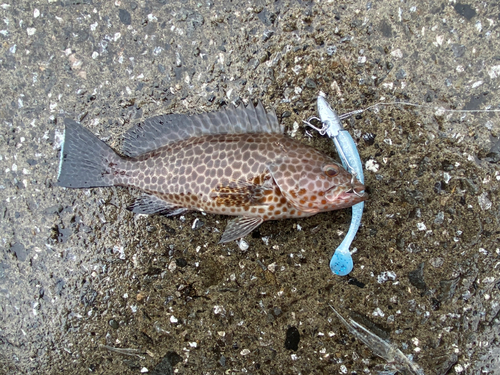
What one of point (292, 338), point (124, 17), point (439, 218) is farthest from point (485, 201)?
point (124, 17)

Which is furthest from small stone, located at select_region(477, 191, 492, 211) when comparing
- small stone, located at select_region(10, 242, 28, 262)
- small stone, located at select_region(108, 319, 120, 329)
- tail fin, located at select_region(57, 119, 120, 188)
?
small stone, located at select_region(10, 242, 28, 262)

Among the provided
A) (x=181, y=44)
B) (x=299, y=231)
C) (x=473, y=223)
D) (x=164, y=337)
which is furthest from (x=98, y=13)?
(x=473, y=223)

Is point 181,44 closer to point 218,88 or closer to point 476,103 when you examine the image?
point 218,88

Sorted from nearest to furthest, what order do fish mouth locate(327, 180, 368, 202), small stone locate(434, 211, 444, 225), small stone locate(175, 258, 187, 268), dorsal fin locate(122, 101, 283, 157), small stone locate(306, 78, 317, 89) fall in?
1. fish mouth locate(327, 180, 368, 202)
2. dorsal fin locate(122, 101, 283, 157)
3. small stone locate(434, 211, 444, 225)
4. small stone locate(306, 78, 317, 89)
5. small stone locate(175, 258, 187, 268)

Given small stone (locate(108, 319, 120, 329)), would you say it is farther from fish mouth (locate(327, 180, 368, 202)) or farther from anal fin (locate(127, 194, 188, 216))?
fish mouth (locate(327, 180, 368, 202))

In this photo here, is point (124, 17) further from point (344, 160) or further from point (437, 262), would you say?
point (437, 262)

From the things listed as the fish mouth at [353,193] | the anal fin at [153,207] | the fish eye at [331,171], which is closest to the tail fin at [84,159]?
the anal fin at [153,207]

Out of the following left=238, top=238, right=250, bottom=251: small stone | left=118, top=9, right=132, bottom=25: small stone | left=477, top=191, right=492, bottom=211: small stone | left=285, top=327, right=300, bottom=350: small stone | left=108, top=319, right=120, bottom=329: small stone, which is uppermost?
left=118, top=9, right=132, bottom=25: small stone
